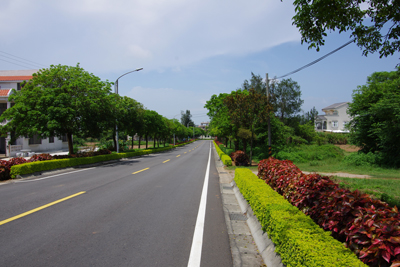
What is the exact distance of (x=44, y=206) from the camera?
6.62 m

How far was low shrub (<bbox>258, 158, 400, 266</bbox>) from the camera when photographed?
263cm

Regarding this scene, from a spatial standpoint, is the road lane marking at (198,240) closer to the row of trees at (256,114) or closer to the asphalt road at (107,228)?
the asphalt road at (107,228)

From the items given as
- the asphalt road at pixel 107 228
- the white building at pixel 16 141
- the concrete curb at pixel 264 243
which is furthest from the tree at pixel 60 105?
the concrete curb at pixel 264 243

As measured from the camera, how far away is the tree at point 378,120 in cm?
1602

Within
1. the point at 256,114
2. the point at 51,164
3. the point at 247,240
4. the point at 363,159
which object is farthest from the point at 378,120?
the point at 51,164

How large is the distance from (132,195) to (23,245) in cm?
389

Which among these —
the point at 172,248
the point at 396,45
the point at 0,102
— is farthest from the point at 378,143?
the point at 0,102

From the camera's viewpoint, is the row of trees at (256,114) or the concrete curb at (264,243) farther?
the row of trees at (256,114)

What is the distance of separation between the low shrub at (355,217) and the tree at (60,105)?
53.9 ft

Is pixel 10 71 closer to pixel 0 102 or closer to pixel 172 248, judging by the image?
pixel 0 102

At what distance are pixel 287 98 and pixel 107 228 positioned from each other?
4288cm

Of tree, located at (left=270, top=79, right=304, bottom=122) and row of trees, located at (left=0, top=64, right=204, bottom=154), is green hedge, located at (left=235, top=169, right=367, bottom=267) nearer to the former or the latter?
row of trees, located at (left=0, top=64, right=204, bottom=154)

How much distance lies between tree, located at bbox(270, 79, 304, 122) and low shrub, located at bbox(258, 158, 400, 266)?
39656 millimetres

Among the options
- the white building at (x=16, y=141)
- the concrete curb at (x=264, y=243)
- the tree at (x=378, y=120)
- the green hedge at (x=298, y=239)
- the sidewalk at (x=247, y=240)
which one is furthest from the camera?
the white building at (x=16, y=141)
